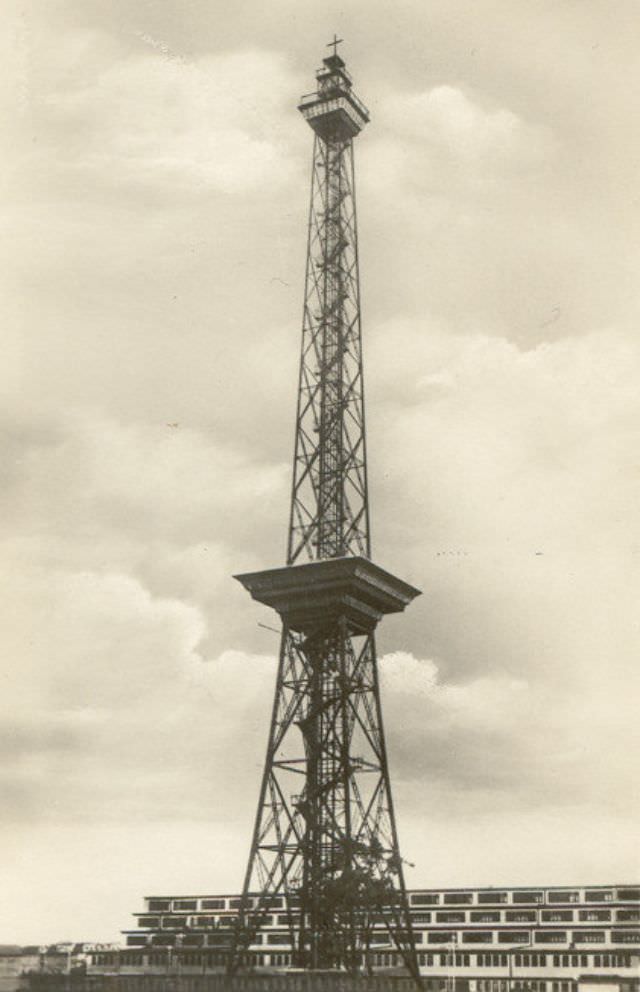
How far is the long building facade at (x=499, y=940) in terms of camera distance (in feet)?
333

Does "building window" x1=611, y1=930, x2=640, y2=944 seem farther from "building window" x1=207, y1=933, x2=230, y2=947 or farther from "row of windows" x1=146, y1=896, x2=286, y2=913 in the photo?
"row of windows" x1=146, y1=896, x2=286, y2=913

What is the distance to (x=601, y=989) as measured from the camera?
9094 cm

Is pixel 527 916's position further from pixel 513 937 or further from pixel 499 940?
pixel 499 940

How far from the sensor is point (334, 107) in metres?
83.2

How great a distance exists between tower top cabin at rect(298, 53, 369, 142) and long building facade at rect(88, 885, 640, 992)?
59.9 meters

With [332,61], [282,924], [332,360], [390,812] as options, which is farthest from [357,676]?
[282,924]

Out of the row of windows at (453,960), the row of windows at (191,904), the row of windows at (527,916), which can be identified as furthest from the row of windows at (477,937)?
the row of windows at (191,904)

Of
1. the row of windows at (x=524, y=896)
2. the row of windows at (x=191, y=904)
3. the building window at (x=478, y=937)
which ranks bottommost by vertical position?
the building window at (x=478, y=937)

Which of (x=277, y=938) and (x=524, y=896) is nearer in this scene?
(x=524, y=896)

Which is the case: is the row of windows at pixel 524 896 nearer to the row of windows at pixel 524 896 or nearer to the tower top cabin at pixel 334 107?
the row of windows at pixel 524 896

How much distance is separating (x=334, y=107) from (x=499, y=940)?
7031 cm

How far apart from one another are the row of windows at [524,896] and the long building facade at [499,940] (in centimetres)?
9

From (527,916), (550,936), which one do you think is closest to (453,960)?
(527,916)

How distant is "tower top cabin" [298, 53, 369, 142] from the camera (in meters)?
83.1
